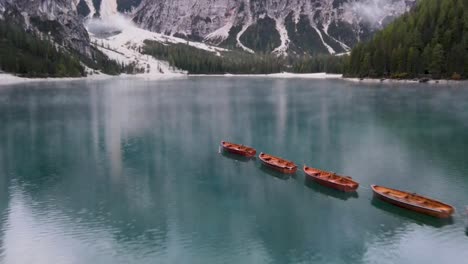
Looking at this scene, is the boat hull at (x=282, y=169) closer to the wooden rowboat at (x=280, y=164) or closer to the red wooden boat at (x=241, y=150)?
the wooden rowboat at (x=280, y=164)

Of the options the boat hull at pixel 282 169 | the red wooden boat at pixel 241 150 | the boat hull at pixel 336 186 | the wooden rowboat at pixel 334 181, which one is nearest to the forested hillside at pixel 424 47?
the red wooden boat at pixel 241 150

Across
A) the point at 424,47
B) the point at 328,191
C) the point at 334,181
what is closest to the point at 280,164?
the point at 328,191

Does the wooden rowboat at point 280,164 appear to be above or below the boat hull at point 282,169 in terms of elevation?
above

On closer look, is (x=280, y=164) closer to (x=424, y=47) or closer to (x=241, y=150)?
(x=241, y=150)

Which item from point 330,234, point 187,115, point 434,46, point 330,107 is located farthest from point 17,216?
point 434,46

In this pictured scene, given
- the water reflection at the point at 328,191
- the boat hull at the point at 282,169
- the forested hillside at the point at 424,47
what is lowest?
the water reflection at the point at 328,191

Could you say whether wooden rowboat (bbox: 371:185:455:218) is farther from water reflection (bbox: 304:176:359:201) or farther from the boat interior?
water reflection (bbox: 304:176:359:201)

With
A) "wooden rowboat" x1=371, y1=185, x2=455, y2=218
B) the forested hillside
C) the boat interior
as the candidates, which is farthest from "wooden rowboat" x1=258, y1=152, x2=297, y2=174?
the forested hillside
